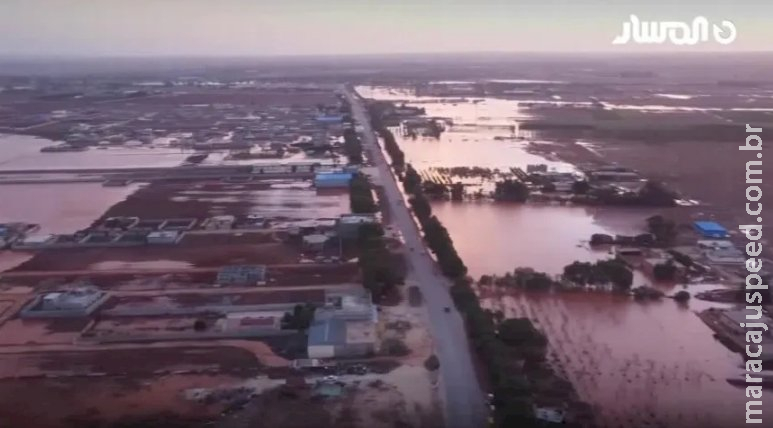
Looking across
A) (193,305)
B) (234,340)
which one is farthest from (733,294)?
(193,305)

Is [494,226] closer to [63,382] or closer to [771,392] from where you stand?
[771,392]

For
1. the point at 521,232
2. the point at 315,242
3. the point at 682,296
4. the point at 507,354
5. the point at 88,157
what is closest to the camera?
the point at 507,354

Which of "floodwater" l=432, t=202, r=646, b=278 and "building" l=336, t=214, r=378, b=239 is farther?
"building" l=336, t=214, r=378, b=239

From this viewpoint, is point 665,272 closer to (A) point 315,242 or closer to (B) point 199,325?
(A) point 315,242

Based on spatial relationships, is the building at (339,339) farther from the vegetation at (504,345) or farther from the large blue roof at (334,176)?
the large blue roof at (334,176)

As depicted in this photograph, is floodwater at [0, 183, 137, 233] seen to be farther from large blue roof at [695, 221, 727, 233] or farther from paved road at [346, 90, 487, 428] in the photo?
large blue roof at [695, 221, 727, 233]

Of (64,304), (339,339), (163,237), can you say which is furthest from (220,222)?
(339,339)

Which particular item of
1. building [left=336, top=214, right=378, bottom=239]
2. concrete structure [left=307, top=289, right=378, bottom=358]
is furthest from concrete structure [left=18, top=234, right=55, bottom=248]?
concrete structure [left=307, top=289, right=378, bottom=358]

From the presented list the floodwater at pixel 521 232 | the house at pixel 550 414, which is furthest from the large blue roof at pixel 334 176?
the house at pixel 550 414
